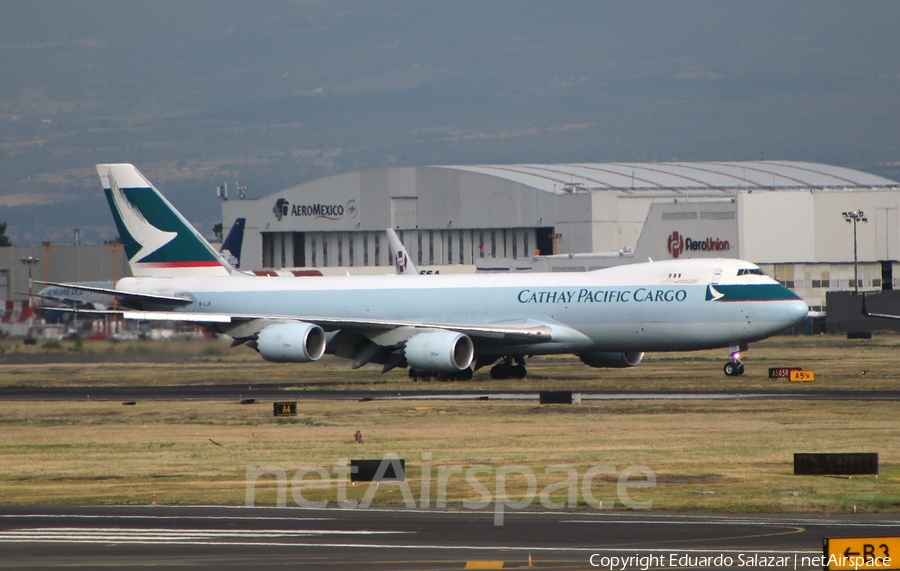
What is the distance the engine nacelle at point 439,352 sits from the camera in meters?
45.6

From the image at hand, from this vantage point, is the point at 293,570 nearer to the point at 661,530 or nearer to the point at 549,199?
the point at 661,530

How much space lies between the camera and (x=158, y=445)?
28.6 meters

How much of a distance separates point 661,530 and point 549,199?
99.9m

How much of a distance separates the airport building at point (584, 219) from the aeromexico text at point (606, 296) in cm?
5317

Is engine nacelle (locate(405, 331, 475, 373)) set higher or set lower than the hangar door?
lower

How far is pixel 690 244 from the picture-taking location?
103 m

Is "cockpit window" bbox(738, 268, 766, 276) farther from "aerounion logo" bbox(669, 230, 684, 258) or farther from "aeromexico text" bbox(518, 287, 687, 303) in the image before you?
"aerounion logo" bbox(669, 230, 684, 258)

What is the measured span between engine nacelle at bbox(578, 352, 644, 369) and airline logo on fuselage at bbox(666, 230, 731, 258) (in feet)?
175

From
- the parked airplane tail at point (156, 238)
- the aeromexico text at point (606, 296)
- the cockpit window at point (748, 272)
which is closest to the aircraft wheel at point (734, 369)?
the cockpit window at point (748, 272)

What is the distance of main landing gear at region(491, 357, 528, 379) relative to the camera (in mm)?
49312

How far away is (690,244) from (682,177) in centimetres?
2555

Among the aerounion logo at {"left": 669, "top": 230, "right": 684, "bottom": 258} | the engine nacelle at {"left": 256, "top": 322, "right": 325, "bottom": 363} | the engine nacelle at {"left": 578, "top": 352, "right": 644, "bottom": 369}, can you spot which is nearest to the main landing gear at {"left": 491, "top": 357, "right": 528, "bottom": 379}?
the engine nacelle at {"left": 578, "top": 352, "right": 644, "bottom": 369}

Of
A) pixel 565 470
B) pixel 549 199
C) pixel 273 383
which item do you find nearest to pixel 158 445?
pixel 565 470

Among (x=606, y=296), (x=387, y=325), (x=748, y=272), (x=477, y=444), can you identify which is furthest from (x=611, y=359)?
(x=477, y=444)
